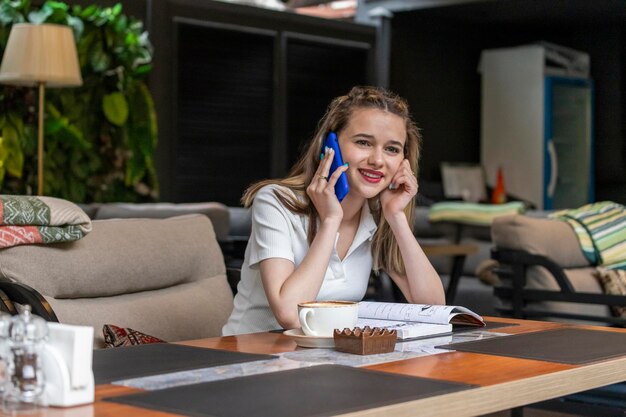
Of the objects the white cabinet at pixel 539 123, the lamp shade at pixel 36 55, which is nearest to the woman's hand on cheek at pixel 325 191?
the lamp shade at pixel 36 55

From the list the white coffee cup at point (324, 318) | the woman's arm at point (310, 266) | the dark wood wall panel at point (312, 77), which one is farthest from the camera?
the dark wood wall panel at point (312, 77)

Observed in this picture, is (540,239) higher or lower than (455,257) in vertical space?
higher

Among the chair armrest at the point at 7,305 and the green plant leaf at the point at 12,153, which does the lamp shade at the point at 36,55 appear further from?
the chair armrest at the point at 7,305

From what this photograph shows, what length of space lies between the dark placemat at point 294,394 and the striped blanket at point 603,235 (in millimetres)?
3048

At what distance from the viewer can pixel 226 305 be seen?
10.4 feet

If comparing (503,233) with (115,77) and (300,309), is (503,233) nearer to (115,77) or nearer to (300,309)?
(300,309)

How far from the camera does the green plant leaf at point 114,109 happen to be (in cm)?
727

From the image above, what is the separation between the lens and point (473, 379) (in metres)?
1.62

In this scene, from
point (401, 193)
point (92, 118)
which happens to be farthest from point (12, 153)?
point (401, 193)

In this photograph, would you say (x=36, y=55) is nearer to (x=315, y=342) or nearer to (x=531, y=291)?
(x=531, y=291)

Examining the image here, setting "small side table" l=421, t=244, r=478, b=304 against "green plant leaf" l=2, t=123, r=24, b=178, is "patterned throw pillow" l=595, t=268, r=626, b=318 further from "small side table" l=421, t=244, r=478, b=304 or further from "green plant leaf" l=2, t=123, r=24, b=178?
"green plant leaf" l=2, t=123, r=24, b=178

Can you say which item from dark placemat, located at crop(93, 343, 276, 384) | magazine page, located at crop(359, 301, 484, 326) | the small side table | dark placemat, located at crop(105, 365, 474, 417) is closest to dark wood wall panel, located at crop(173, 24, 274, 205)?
the small side table

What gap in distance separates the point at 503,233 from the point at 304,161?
1890mm

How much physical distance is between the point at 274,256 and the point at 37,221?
62cm
